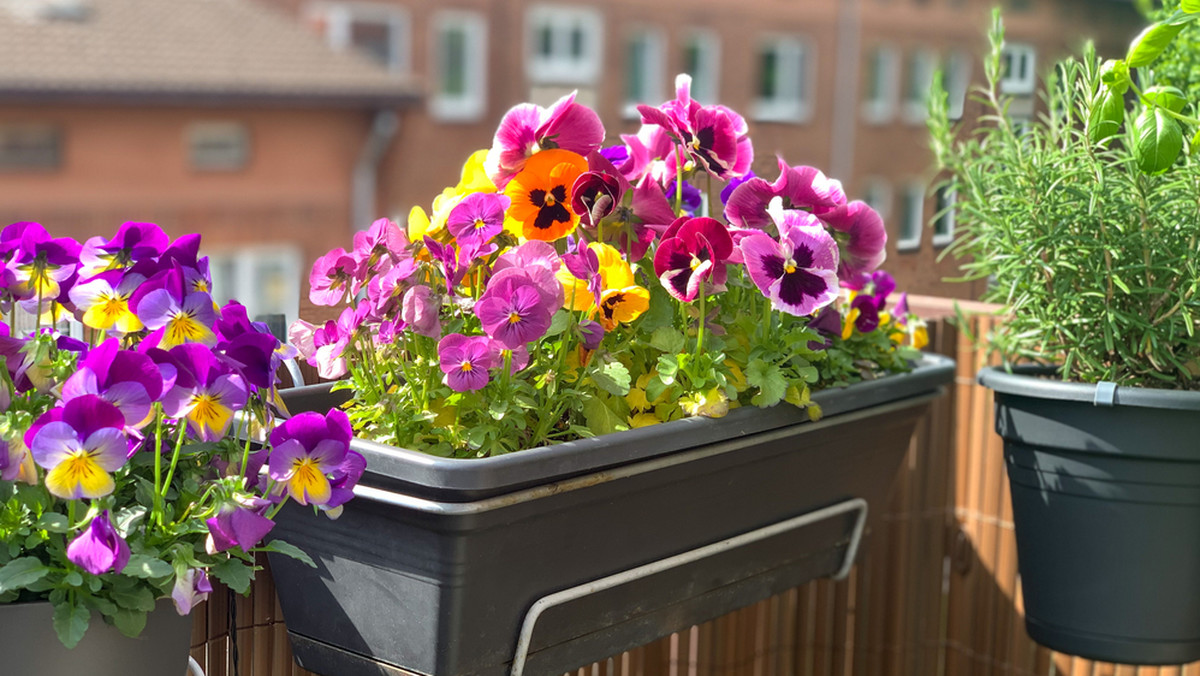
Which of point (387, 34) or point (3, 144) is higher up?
point (387, 34)

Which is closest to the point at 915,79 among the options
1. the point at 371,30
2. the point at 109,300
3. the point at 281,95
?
the point at 371,30

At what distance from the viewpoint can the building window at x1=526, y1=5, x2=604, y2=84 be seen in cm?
2083

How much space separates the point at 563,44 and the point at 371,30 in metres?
3.08

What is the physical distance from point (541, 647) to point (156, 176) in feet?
66.9

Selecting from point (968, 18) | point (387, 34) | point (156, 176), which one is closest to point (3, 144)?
point (156, 176)

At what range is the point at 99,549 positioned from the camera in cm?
69

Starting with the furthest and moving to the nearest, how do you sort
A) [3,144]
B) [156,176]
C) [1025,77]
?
[156,176], [3,144], [1025,77]

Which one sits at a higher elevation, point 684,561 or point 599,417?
point 599,417

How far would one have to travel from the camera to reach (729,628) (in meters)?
1.62

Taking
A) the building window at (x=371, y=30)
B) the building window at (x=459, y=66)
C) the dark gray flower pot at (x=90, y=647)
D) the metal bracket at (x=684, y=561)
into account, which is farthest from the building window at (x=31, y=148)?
the dark gray flower pot at (x=90, y=647)

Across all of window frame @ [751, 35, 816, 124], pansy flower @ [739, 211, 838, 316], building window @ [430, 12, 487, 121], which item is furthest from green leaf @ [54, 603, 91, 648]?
window frame @ [751, 35, 816, 124]

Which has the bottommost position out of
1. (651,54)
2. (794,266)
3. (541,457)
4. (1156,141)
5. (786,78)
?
(541,457)

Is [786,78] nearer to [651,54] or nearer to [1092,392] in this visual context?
[651,54]

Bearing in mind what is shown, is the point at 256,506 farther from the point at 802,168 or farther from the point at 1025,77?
the point at 1025,77
